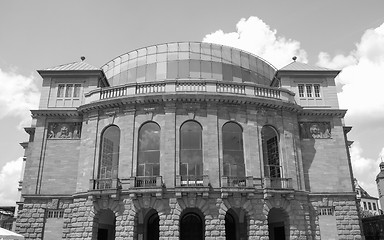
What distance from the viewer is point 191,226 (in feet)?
89.5

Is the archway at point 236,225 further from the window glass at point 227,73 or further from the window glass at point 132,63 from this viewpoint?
the window glass at point 132,63

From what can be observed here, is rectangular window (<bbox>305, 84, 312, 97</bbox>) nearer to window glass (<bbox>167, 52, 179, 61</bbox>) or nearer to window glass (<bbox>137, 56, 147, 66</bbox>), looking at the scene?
window glass (<bbox>167, 52, 179, 61</bbox>)

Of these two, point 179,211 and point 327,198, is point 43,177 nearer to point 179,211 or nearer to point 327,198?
point 179,211

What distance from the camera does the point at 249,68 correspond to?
37031 mm

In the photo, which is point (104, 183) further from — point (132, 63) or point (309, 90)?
point (309, 90)

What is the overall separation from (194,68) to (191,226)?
634 inches

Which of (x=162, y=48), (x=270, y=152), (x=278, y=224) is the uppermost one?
(x=162, y=48)

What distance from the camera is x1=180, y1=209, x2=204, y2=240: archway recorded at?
26.9m

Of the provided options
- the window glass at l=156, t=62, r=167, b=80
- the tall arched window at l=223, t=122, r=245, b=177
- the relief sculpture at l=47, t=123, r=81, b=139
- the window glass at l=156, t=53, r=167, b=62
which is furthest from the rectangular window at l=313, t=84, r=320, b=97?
the relief sculpture at l=47, t=123, r=81, b=139

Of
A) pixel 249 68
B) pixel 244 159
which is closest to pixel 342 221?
pixel 244 159

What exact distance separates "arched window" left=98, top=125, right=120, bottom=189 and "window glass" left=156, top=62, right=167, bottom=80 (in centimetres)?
927

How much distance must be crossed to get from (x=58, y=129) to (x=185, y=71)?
44.7ft

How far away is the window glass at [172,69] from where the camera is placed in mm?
34772

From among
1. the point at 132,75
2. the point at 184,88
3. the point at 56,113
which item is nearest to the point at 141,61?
the point at 132,75
